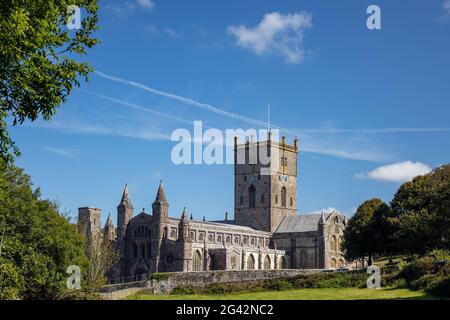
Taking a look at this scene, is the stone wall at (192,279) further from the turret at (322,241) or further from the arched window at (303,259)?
the arched window at (303,259)

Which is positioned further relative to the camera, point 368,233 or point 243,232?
point 243,232

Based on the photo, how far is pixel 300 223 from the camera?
108 metres

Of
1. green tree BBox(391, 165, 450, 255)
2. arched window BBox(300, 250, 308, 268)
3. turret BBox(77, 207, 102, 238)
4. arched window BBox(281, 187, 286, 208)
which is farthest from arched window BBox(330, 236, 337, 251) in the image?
turret BBox(77, 207, 102, 238)

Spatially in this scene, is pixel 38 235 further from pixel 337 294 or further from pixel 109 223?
pixel 109 223

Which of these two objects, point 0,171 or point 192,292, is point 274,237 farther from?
point 0,171

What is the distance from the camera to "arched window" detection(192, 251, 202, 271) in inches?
3435

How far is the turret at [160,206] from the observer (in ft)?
285

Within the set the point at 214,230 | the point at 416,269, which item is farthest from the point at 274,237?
the point at 416,269

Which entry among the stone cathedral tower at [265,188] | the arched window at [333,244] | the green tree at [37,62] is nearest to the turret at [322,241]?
the arched window at [333,244]

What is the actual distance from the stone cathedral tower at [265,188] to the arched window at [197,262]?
23322 millimetres

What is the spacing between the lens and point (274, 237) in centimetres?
10694

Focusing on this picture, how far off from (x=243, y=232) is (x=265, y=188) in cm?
1266

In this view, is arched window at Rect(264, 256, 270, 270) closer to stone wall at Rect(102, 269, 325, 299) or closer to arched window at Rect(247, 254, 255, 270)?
arched window at Rect(247, 254, 255, 270)

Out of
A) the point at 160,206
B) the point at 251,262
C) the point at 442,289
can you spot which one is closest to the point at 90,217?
the point at 160,206
